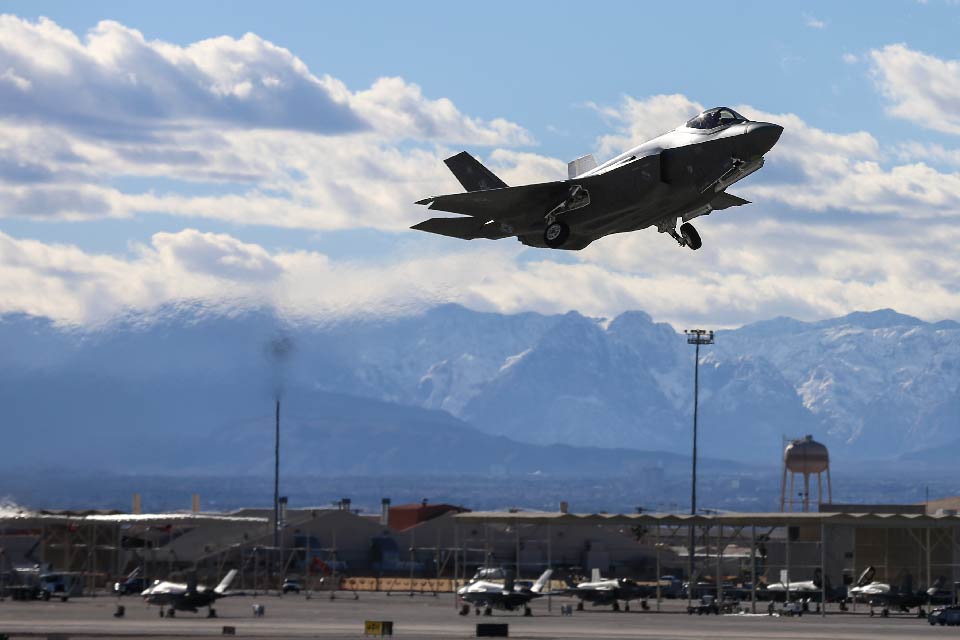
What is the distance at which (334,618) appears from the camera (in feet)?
390

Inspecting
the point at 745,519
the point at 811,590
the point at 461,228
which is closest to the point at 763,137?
the point at 461,228

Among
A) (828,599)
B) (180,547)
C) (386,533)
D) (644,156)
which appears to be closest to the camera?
(644,156)

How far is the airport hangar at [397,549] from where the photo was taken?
14850 cm

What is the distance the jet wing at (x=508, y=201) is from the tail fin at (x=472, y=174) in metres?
7.65

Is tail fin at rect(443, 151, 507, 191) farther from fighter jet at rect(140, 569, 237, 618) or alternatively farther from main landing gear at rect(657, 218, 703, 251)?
fighter jet at rect(140, 569, 237, 618)

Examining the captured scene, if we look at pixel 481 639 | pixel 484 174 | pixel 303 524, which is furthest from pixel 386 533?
pixel 484 174

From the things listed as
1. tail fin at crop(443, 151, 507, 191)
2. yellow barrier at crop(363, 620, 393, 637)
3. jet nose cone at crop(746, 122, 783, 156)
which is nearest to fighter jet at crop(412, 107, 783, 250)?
jet nose cone at crop(746, 122, 783, 156)

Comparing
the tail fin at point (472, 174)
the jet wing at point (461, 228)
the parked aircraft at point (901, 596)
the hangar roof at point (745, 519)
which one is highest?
the tail fin at point (472, 174)

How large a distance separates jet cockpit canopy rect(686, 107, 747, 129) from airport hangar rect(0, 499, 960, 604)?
8386 centimetres

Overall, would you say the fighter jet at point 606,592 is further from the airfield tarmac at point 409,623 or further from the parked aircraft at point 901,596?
the parked aircraft at point 901,596

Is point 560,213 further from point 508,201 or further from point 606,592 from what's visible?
point 606,592

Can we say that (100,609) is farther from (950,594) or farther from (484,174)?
(484,174)

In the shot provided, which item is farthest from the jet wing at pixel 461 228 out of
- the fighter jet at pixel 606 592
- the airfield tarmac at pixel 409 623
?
the fighter jet at pixel 606 592

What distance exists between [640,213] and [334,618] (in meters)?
73.8
